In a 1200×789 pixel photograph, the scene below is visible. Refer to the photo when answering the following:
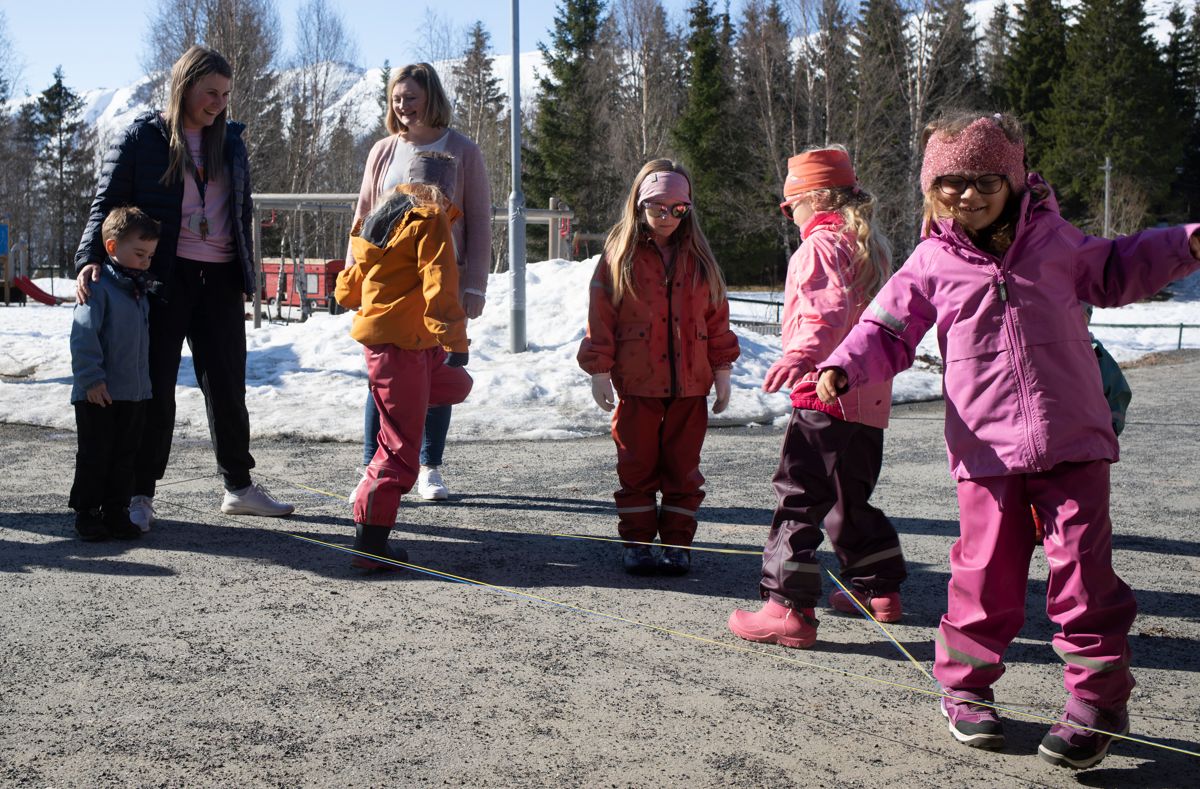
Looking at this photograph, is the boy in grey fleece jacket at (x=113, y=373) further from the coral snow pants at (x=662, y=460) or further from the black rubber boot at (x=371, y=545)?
the coral snow pants at (x=662, y=460)

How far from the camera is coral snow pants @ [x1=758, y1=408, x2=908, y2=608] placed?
12.2ft

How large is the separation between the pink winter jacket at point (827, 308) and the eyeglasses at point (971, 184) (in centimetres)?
87

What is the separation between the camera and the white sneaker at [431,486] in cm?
596

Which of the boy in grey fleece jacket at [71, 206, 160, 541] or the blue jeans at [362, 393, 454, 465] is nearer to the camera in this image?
the boy in grey fleece jacket at [71, 206, 160, 541]

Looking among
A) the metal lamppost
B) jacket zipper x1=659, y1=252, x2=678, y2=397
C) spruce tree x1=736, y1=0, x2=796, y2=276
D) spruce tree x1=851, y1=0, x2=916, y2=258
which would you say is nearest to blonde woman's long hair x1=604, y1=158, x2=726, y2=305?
jacket zipper x1=659, y1=252, x2=678, y2=397

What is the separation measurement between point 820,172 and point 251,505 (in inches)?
122

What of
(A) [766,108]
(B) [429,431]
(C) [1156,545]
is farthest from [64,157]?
(C) [1156,545]

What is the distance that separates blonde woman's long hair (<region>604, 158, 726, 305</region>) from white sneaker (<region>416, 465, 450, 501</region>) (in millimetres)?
1918

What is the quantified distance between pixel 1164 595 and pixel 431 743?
2.88 metres

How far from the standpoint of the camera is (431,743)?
2.81 m

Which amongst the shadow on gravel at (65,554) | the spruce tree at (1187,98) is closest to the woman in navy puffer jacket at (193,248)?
the shadow on gravel at (65,554)

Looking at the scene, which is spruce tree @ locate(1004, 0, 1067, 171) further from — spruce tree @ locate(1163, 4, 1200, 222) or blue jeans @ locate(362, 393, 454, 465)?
blue jeans @ locate(362, 393, 454, 465)

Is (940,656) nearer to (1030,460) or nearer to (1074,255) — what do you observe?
(1030,460)

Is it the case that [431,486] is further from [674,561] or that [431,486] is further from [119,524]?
[674,561]
